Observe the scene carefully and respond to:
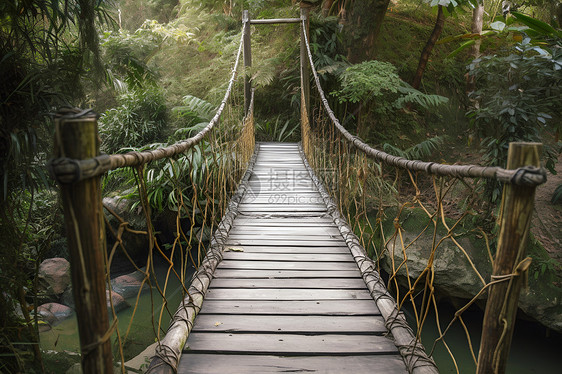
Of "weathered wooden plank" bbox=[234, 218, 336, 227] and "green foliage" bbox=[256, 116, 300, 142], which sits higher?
"green foliage" bbox=[256, 116, 300, 142]

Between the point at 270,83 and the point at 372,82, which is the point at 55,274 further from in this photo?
the point at 270,83

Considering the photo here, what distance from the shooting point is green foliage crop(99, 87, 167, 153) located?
447 cm

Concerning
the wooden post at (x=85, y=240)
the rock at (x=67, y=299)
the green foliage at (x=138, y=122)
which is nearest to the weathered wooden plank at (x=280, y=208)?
the rock at (x=67, y=299)

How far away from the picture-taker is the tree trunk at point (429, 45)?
4.09 metres

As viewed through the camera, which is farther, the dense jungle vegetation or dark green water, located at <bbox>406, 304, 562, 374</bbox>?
dark green water, located at <bbox>406, 304, 562, 374</bbox>

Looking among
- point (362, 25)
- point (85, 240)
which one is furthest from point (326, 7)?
point (85, 240)

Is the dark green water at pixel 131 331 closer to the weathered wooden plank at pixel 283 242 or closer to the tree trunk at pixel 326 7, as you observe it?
the weathered wooden plank at pixel 283 242

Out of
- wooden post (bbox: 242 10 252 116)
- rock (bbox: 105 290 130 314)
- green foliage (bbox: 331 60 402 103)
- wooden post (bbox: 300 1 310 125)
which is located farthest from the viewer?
wooden post (bbox: 242 10 252 116)

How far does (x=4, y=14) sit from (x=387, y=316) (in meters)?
1.70

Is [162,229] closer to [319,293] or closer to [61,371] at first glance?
[61,371]

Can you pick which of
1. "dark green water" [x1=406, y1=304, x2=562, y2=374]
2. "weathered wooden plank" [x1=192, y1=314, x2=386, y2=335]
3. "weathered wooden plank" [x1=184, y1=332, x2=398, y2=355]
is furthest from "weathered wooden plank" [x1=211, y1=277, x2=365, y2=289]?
"dark green water" [x1=406, y1=304, x2=562, y2=374]

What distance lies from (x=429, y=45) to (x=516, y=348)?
3144 mm

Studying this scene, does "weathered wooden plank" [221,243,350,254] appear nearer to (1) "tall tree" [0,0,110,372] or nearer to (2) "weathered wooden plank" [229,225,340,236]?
(2) "weathered wooden plank" [229,225,340,236]

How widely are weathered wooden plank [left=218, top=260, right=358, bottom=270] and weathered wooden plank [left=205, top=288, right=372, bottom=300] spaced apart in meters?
0.20
